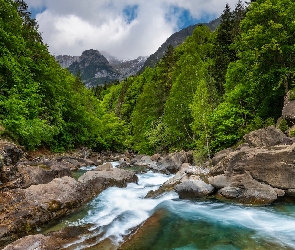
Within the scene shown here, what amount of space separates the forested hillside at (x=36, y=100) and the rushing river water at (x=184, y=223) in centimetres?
1210

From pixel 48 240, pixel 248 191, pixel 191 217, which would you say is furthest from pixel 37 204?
Result: pixel 248 191

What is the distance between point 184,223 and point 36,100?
21.0 m

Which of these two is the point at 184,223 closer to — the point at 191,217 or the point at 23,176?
the point at 191,217

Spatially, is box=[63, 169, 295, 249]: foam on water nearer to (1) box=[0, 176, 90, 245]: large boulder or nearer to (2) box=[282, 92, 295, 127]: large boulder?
(1) box=[0, 176, 90, 245]: large boulder

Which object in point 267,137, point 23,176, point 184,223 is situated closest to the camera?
point 184,223

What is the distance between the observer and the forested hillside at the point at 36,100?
21516 millimetres

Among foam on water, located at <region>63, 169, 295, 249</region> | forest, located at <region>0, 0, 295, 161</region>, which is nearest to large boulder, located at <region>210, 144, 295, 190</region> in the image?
foam on water, located at <region>63, 169, 295, 249</region>

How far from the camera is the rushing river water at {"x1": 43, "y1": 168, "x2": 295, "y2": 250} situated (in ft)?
25.5

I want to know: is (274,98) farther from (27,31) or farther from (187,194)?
(27,31)

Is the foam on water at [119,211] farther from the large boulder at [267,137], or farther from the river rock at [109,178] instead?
the large boulder at [267,137]

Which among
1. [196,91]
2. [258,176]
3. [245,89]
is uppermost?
[196,91]

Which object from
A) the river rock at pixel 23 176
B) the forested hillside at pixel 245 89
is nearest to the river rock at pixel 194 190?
the river rock at pixel 23 176

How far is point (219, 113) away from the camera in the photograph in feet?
78.1

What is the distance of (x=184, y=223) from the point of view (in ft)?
32.5
